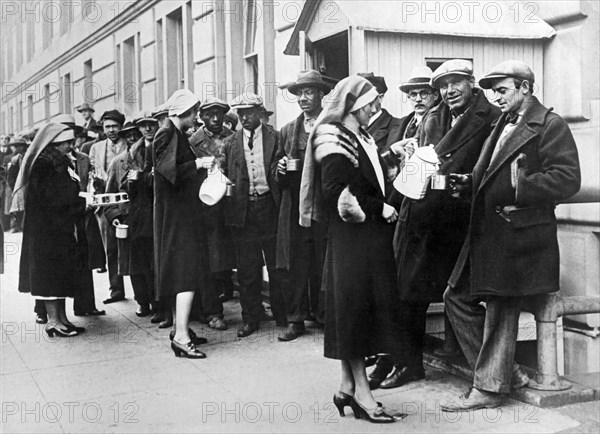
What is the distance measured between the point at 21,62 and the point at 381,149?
24.2 meters

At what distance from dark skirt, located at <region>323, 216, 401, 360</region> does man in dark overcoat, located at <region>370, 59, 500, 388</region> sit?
70 cm

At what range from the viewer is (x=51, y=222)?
7.34 m

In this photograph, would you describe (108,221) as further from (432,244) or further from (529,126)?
(529,126)

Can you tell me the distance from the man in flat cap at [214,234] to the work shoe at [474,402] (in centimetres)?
303

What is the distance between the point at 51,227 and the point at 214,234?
1.54m

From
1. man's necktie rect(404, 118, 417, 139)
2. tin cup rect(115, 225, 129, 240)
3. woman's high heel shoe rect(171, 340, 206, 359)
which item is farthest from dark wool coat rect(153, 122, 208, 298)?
man's necktie rect(404, 118, 417, 139)

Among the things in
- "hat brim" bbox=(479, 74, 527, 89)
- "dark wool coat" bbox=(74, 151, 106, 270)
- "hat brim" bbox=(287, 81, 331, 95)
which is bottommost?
"dark wool coat" bbox=(74, 151, 106, 270)

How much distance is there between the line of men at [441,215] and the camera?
4836 millimetres

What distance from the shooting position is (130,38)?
16328 mm

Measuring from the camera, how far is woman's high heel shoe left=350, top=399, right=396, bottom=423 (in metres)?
4.65

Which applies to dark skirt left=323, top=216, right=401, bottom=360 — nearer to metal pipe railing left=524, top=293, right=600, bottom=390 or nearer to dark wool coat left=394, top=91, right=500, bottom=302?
dark wool coat left=394, top=91, right=500, bottom=302

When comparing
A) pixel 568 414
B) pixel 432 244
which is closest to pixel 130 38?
pixel 432 244

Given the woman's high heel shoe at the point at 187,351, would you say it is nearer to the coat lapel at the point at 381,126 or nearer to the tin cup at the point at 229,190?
the tin cup at the point at 229,190

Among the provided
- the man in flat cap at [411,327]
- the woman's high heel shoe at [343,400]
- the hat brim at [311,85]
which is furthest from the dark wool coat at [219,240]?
the woman's high heel shoe at [343,400]
